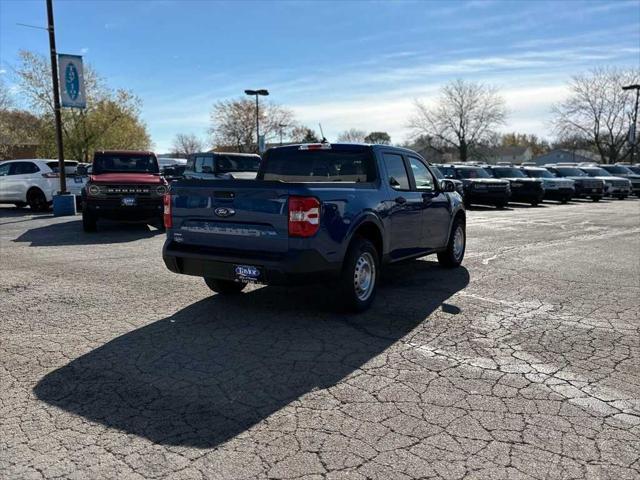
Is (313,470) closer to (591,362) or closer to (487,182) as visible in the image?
(591,362)

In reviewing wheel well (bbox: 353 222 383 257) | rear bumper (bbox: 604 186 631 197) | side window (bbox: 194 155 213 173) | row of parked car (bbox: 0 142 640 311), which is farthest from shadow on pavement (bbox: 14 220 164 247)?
rear bumper (bbox: 604 186 631 197)

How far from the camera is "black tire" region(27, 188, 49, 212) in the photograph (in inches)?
702

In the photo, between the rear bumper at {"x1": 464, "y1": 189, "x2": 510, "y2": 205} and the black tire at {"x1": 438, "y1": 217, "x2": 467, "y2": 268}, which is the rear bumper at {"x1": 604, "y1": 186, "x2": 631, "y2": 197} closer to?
the rear bumper at {"x1": 464, "y1": 189, "x2": 510, "y2": 205}

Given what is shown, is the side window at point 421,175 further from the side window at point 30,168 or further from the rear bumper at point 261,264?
the side window at point 30,168

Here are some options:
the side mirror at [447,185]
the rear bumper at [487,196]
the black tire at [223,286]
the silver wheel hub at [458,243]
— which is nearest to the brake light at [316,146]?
the black tire at [223,286]

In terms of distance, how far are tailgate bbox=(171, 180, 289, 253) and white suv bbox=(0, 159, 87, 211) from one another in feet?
44.9

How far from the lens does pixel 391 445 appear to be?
306 cm

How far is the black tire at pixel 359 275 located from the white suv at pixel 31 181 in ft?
47.7

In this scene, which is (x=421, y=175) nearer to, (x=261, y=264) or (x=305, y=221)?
(x=305, y=221)

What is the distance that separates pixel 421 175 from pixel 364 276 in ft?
7.36

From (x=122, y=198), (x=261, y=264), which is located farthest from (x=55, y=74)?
(x=261, y=264)

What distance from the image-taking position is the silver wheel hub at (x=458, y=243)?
27.4 feet

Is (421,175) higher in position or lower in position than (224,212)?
higher

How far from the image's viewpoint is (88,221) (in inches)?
486
